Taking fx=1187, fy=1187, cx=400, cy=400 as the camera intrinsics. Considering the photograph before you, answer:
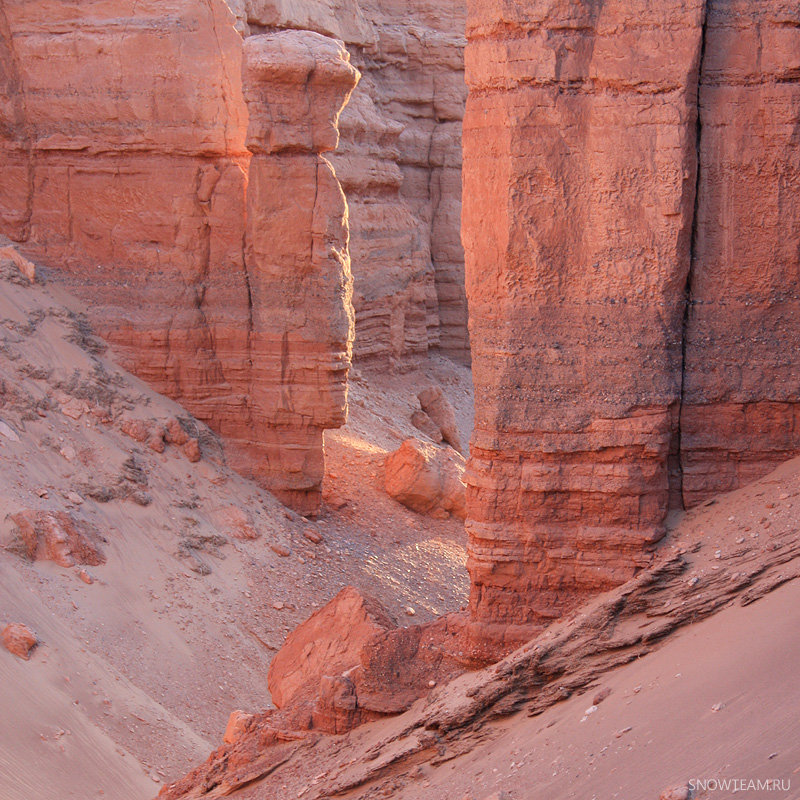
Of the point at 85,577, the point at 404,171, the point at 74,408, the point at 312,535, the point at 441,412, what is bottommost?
the point at 441,412

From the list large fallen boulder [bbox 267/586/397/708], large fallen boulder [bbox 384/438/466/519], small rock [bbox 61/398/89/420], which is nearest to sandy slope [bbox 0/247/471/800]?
small rock [bbox 61/398/89/420]

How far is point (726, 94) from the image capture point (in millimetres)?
6473

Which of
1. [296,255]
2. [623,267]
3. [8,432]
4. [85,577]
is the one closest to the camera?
[623,267]

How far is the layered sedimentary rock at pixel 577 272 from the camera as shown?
646cm

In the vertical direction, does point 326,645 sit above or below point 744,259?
below

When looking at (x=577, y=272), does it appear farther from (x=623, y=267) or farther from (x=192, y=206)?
(x=192, y=206)

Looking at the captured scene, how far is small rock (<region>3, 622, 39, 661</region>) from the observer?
30.7 ft

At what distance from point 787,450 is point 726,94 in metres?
2.00

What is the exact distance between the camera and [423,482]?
14625 millimetres

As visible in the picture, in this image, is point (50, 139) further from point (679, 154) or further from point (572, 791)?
point (572, 791)

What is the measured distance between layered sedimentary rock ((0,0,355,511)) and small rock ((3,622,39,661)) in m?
4.10

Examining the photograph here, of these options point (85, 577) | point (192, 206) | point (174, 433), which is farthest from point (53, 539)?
point (192, 206)

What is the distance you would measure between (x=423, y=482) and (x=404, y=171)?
906 centimetres

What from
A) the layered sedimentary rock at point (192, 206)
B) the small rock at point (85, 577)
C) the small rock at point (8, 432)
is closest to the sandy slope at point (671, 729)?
the small rock at point (85, 577)
